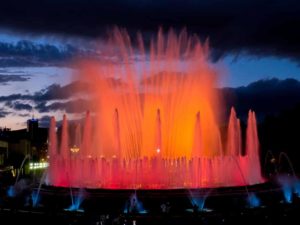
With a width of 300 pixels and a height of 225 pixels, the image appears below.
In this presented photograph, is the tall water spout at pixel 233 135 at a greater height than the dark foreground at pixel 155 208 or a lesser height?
greater

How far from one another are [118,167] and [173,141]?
6124mm

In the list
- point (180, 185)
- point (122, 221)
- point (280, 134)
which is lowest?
point (122, 221)

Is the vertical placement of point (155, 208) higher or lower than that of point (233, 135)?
lower

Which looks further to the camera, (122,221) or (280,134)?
(280,134)

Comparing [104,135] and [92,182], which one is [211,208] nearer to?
[92,182]

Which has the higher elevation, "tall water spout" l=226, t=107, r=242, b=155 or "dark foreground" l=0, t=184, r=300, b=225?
"tall water spout" l=226, t=107, r=242, b=155

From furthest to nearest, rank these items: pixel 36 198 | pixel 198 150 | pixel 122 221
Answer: pixel 198 150, pixel 36 198, pixel 122 221

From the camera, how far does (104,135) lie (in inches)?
1330

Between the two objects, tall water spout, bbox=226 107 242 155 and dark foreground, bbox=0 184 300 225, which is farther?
tall water spout, bbox=226 107 242 155

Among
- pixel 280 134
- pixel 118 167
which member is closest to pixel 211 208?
pixel 118 167

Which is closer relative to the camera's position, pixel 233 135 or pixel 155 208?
pixel 155 208

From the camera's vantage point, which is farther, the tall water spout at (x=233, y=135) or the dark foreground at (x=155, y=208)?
the tall water spout at (x=233, y=135)

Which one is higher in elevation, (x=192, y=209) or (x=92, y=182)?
(x=92, y=182)

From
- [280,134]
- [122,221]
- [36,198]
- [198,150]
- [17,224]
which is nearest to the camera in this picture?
[122,221]
